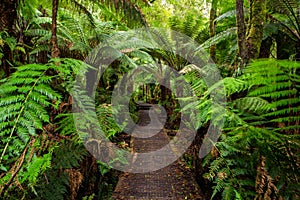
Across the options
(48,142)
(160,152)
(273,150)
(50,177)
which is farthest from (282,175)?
(160,152)

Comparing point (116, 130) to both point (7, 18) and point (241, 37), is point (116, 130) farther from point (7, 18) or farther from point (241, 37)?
point (241, 37)

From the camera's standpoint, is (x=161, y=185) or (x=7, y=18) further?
(x=161, y=185)

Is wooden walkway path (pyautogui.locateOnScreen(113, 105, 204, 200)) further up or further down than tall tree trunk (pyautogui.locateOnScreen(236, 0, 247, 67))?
further down

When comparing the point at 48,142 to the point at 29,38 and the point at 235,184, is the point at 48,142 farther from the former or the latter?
the point at 29,38

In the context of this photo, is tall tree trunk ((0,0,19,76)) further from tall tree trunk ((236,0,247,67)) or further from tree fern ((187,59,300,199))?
tall tree trunk ((236,0,247,67))

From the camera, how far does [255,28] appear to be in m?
2.11

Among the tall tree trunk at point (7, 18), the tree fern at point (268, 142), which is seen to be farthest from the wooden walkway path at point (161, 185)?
the tall tree trunk at point (7, 18)

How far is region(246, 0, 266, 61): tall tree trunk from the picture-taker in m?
2.08

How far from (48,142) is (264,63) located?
39.3 inches

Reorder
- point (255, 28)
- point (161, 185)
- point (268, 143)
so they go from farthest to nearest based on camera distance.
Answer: point (161, 185) → point (255, 28) → point (268, 143)

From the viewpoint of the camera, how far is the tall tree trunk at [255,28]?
208 centimetres

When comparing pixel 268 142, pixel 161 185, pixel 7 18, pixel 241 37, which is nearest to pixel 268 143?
pixel 268 142

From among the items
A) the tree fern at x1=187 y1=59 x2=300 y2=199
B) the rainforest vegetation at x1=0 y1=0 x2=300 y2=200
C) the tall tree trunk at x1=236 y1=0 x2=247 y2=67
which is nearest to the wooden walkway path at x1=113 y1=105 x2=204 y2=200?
the rainforest vegetation at x1=0 y1=0 x2=300 y2=200

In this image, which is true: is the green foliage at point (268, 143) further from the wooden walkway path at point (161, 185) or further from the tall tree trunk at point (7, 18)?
the tall tree trunk at point (7, 18)
